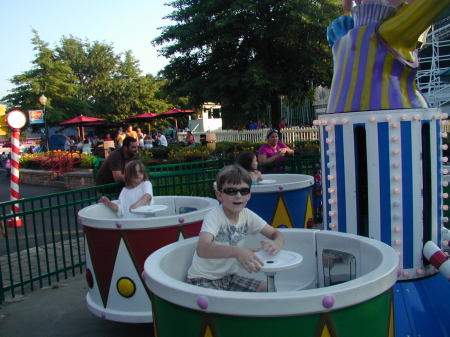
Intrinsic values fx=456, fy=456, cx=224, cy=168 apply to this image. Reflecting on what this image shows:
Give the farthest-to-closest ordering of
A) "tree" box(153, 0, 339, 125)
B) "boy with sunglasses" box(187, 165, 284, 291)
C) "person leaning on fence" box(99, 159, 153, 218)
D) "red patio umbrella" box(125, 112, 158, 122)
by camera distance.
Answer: "red patio umbrella" box(125, 112, 158, 122)
"tree" box(153, 0, 339, 125)
"person leaning on fence" box(99, 159, 153, 218)
"boy with sunglasses" box(187, 165, 284, 291)

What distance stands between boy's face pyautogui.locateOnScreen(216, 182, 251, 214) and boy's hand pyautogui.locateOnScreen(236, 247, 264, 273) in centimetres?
38

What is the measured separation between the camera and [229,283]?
8.16 ft

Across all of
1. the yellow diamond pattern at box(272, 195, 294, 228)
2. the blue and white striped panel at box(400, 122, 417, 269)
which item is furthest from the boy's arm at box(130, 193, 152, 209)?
the blue and white striped panel at box(400, 122, 417, 269)

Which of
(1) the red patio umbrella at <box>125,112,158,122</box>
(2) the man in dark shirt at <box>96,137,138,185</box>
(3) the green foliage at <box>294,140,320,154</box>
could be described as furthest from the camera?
(1) the red patio umbrella at <box>125,112,158,122</box>

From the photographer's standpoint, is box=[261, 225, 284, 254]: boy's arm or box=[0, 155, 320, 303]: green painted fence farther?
box=[0, 155, 320, 303]: green painted fence

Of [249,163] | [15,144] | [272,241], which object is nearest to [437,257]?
[272,241]

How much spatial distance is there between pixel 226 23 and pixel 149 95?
25151mm

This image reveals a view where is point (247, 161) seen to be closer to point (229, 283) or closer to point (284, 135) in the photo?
point (229, 283)

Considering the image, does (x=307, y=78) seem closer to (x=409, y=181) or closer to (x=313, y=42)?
(x=313, y=42)

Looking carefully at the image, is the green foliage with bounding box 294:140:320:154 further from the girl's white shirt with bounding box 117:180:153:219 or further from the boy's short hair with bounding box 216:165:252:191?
the boy's short hair with bounding box 216:165:252:191

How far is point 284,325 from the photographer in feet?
5.55

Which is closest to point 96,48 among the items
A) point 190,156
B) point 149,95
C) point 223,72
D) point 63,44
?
point 63,44

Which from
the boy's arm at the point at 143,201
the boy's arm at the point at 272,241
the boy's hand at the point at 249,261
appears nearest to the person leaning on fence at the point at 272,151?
the boy's arm at the point at 143,201

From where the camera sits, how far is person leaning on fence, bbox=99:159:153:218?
4.28 metres
